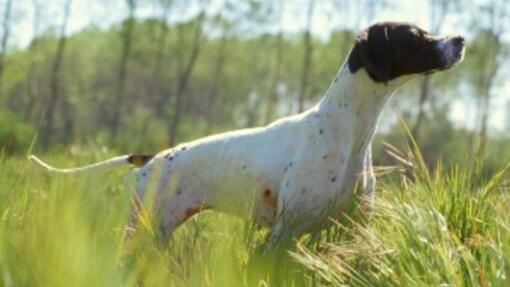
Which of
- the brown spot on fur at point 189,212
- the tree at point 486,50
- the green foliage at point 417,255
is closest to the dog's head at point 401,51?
the green foliage at point 417,255

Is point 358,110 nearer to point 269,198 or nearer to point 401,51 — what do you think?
point 401,51

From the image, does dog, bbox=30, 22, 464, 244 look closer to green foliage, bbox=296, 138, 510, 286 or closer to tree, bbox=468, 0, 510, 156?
green foliage, bbox=296, 138, 510, 286

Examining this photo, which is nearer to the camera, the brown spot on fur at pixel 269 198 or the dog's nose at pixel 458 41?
the dog's nose at pixel 458 41

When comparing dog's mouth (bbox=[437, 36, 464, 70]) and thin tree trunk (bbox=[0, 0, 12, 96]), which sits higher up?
dog's mouth (bbox=[437, 36, 464, 70])

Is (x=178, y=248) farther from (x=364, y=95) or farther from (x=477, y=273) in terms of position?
(x=364, y=95)

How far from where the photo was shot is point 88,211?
321 cm

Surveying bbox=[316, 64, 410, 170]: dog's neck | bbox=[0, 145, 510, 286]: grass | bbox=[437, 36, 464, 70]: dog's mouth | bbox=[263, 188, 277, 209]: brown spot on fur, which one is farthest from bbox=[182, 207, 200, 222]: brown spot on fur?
bbox=[437, 36, 464, 70]: dog's mouth

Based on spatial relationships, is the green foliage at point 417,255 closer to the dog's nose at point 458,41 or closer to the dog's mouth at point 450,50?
the dog's mouth at point 450,50

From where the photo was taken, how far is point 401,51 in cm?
589

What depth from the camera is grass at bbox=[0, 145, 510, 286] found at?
2787 mm

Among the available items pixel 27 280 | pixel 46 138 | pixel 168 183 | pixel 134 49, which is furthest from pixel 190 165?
pixel 134 49

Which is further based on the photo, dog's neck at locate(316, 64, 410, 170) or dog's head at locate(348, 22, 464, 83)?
dog's neck at locate(316, 64, 410, 170)

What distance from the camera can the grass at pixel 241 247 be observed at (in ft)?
9.14

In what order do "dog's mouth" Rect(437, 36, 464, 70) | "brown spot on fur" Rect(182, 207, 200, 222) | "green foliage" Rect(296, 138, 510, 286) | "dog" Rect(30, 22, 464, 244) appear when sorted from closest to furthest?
1. "green foliage" Rect(296, 138, 510, 286)
2. "dog" Rect(30, 22, 464, 244)
3. "dog's mouth" Rect(437, 36, 464, 70)
4. "brown spot on fur" Rect(182, 207, 200, 222)
